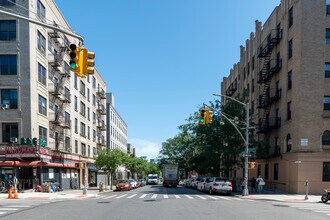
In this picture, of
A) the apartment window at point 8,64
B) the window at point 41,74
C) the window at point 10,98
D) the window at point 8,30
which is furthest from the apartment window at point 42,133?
the window at point 8,30

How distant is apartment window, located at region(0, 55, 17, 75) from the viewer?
96.0ft

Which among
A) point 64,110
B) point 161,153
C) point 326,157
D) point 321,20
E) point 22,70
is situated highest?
point 321,20

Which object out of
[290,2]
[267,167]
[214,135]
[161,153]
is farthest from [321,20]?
[161,153]

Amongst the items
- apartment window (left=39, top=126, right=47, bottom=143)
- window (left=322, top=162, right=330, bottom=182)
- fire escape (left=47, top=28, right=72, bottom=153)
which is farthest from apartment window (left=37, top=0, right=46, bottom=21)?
window (left=322, top=162, right=330, bottom=182)

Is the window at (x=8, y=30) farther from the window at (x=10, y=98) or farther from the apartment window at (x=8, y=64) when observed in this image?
the window at (x=10, y=98)

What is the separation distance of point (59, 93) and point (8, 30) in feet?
29.7

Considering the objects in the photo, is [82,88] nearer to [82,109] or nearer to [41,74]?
[82,109]

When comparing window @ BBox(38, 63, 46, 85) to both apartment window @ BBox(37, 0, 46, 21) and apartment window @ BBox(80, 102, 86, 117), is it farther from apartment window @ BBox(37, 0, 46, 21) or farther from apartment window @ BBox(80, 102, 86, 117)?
apartment window @ BBox(80, 102, 86, 117)

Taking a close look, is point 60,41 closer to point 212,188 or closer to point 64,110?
point 64,110

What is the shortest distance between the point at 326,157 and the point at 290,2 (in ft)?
52.7

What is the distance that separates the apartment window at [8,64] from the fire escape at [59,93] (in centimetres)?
515

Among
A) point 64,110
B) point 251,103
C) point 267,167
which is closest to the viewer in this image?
point 267,167

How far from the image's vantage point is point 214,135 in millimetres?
31406

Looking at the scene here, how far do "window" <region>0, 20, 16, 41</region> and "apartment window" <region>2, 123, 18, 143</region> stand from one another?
848cm
